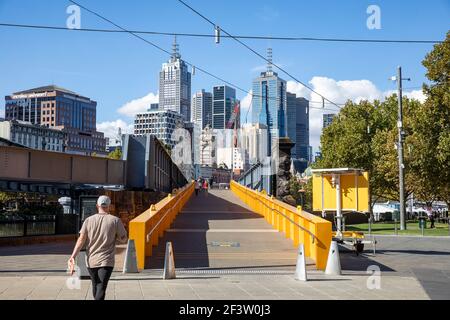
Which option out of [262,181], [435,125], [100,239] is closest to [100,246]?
[100,239]

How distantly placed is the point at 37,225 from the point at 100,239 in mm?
16869

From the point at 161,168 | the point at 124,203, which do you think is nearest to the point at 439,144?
the point at 161,168

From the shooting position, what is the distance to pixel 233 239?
18078mm

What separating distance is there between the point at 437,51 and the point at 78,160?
2403 centimetres

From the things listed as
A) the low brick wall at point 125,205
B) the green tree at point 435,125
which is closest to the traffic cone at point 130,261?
the low brick wall at point 125,205

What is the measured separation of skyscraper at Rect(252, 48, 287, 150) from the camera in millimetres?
88394

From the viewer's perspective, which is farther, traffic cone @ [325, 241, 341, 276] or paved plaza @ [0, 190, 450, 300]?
traffic cone @ [325, 241, 341, 276]

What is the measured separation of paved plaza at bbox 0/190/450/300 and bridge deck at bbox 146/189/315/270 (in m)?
0.02

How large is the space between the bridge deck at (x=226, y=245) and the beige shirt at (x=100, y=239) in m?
5.81

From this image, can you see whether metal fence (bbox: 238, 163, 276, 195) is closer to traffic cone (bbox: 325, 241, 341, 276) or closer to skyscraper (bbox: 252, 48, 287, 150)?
traffic cone (bbox: 325, 241, 341, 276)

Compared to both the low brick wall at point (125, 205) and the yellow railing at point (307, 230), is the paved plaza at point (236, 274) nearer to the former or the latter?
the yellow railing at point (307, 230)

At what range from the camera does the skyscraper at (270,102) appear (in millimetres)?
88394

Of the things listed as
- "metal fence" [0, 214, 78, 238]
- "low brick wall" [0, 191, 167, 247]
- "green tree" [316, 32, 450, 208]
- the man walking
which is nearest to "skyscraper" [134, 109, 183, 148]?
"green tree" [316, 32, 450, 208]

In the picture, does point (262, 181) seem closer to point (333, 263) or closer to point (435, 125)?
point (435, 125)
